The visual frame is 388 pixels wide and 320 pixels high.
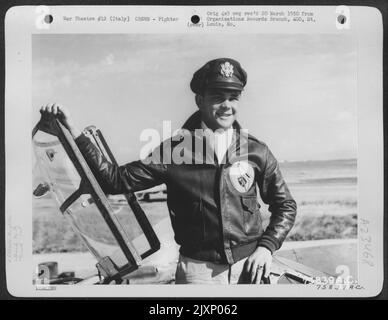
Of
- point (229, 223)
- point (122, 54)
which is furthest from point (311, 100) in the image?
point (122, 54)

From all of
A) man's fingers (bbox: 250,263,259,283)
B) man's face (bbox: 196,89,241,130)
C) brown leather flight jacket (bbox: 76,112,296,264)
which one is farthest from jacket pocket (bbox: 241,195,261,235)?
man's face (bbox: 196,89,241,130)

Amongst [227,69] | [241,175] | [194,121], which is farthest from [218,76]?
[241,175]

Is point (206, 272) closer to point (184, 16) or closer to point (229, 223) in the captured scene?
point (229, 223)

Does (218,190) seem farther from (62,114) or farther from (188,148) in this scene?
(62,114)

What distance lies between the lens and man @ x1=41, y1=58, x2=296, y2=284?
2.09m

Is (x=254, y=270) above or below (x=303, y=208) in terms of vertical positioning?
below

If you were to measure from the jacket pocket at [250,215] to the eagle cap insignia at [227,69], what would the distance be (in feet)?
1.39

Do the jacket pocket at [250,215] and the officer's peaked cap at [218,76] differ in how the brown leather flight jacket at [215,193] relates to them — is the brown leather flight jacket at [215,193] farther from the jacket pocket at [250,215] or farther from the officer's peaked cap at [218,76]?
the officer's peaked cap at [218,76]

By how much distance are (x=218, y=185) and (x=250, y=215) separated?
152mm

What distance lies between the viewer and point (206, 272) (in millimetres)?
2104

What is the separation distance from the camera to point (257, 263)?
2.11 metres

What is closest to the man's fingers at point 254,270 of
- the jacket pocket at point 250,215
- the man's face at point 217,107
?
the jacket pocket at point 250,215

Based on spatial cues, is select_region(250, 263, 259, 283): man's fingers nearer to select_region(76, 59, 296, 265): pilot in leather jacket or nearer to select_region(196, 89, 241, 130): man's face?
select_region(76, 59, 296, 265): pilot in leather jacket
